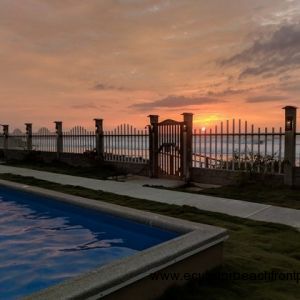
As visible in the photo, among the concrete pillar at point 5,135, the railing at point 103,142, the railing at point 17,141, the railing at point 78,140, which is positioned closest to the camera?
the railing at point 103,142

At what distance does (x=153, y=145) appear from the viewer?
13961mm

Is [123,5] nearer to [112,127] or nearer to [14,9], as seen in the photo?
[14,9]

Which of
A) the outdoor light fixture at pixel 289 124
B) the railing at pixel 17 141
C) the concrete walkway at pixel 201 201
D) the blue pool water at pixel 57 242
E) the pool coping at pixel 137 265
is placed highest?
the outdoor light fixture at pixel 289 124

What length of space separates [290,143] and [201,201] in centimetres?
313

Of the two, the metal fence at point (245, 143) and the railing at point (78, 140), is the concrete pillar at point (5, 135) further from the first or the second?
the metal fence at point (245, 143)

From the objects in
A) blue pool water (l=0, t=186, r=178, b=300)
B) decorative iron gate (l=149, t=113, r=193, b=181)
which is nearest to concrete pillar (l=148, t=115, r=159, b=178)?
decorative iron gate (l=149, t=113, r=193, b=181)

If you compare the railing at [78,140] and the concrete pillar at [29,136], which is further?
the concrete pillar at [29,136]

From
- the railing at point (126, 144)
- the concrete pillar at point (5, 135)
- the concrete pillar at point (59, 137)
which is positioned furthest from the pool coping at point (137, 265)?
the concrete pillar at point (5, 135)

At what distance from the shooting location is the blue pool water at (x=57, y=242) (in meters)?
5.39

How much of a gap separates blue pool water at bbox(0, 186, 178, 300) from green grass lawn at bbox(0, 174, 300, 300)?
1.06 m

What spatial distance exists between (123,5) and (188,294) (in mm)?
11995

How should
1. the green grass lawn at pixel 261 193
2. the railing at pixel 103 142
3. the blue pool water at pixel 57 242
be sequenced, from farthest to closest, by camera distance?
the railing at pixel 103 142 < the green grass lawn at pixel 261 193 < the blue pool water at pixel 57 242

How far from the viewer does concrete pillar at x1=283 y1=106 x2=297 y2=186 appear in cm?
1057

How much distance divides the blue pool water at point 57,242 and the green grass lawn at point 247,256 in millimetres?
1059
